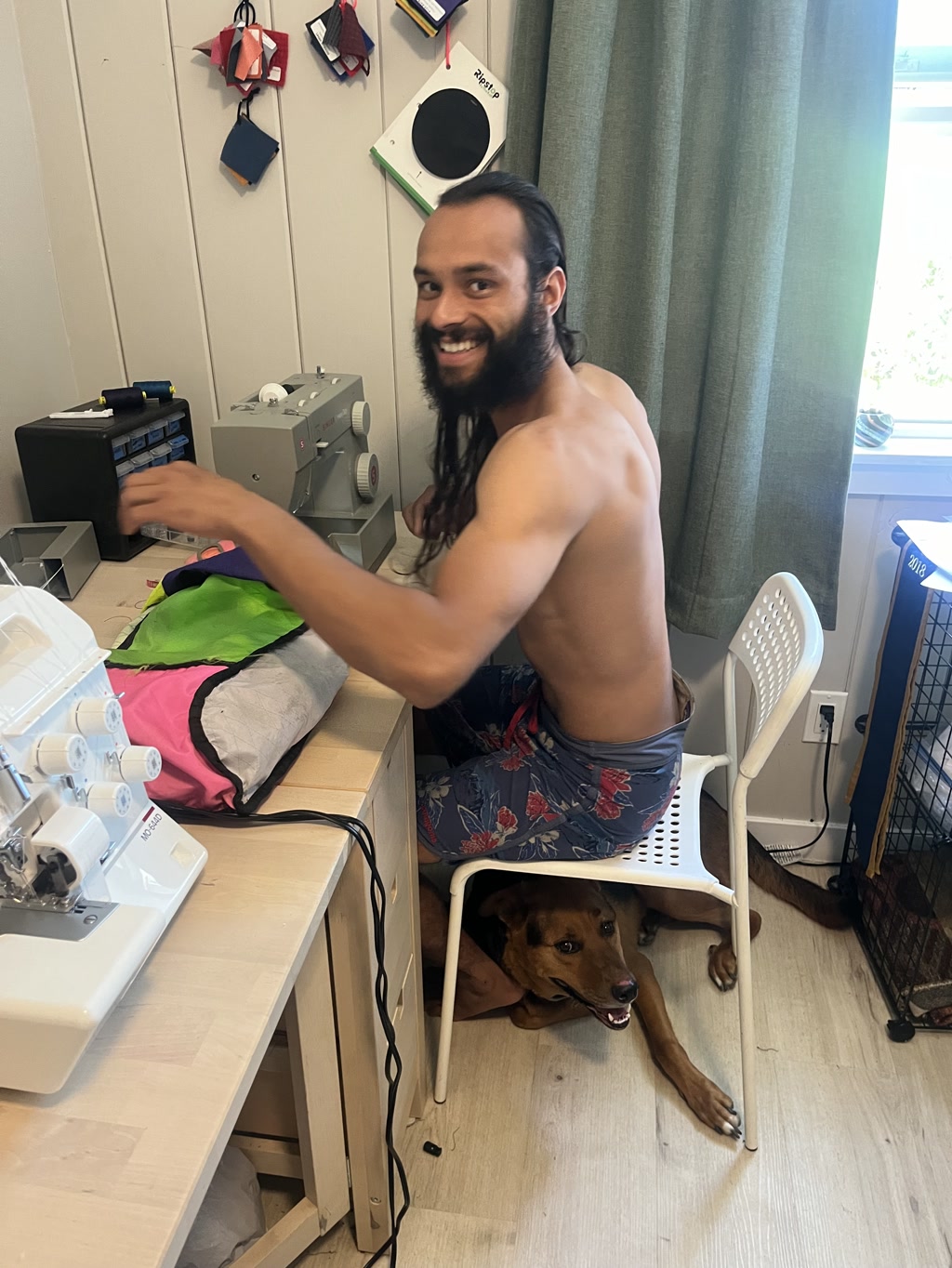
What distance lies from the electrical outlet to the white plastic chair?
1.76ft

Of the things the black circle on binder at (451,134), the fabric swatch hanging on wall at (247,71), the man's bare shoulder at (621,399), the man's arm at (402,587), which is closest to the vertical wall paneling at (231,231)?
the fabric swatch hanging on wall at (247,71)

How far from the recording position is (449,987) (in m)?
1.48

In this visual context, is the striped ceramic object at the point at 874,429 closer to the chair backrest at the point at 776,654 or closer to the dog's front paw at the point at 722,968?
the chair backrest at the point at 776,654

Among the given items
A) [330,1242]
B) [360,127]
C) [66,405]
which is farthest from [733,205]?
[330,1242]

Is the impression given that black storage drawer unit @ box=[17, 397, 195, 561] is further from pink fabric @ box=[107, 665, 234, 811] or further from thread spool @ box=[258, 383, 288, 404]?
pink fabric @ box=[107, 665, 234, 811]

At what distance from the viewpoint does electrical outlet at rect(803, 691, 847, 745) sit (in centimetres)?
199

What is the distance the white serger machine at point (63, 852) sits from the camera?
66 centimetres

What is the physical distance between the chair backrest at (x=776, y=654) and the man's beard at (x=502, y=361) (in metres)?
0.52

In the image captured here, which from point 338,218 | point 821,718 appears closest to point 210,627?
point 338,218

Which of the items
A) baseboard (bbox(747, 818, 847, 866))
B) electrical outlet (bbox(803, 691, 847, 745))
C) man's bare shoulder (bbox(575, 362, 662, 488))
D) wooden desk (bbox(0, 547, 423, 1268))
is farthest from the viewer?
baseboard (bbox(747, 818, 847, 866))

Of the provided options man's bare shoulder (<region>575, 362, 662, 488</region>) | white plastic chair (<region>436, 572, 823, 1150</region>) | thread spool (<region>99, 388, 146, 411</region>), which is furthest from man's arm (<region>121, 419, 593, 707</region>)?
thread spool (<region>99, 388, 146, 411</region>)

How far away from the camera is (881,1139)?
1511 mm

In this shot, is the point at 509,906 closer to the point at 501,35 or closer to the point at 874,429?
the point at 874,429

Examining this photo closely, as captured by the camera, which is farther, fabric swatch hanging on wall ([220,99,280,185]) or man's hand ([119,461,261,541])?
fabric swatch hanging on wall ([220,99,280,185])
